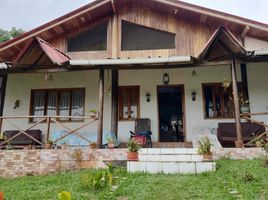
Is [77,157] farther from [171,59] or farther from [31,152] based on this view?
[171,59]

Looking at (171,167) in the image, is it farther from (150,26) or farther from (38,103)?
(38,103)

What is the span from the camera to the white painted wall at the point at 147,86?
8.58m

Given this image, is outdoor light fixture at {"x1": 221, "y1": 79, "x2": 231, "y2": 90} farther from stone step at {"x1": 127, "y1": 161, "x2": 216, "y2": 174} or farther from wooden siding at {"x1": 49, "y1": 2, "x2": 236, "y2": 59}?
stone step at {"x1": 127, "y1": 161, "x2": 216, "y2": 174}

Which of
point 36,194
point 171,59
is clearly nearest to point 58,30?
point 171,59

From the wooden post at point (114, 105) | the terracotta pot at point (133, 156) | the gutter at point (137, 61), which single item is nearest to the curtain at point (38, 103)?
the wooden post at point (114, 105)

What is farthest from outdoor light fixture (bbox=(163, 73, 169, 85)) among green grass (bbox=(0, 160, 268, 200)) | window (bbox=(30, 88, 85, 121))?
green grass (bbox=(0, 160, 268, 200))

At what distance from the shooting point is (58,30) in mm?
9039

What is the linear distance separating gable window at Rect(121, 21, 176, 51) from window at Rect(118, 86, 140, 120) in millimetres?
1427

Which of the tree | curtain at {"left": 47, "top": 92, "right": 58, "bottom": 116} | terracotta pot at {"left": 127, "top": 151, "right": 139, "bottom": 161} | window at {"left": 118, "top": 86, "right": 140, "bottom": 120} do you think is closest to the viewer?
terracotta pot at {"left": 127, "top": 151, "right": 139, "bottom": 161}

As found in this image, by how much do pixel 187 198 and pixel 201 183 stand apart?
837 mm

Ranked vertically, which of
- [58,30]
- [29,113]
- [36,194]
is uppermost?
[58,30]

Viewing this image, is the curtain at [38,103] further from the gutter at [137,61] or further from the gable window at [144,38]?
the gable window at [144,38]

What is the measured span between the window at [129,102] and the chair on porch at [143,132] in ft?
1.33

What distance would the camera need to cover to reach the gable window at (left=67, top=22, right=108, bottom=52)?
896 centimetres
